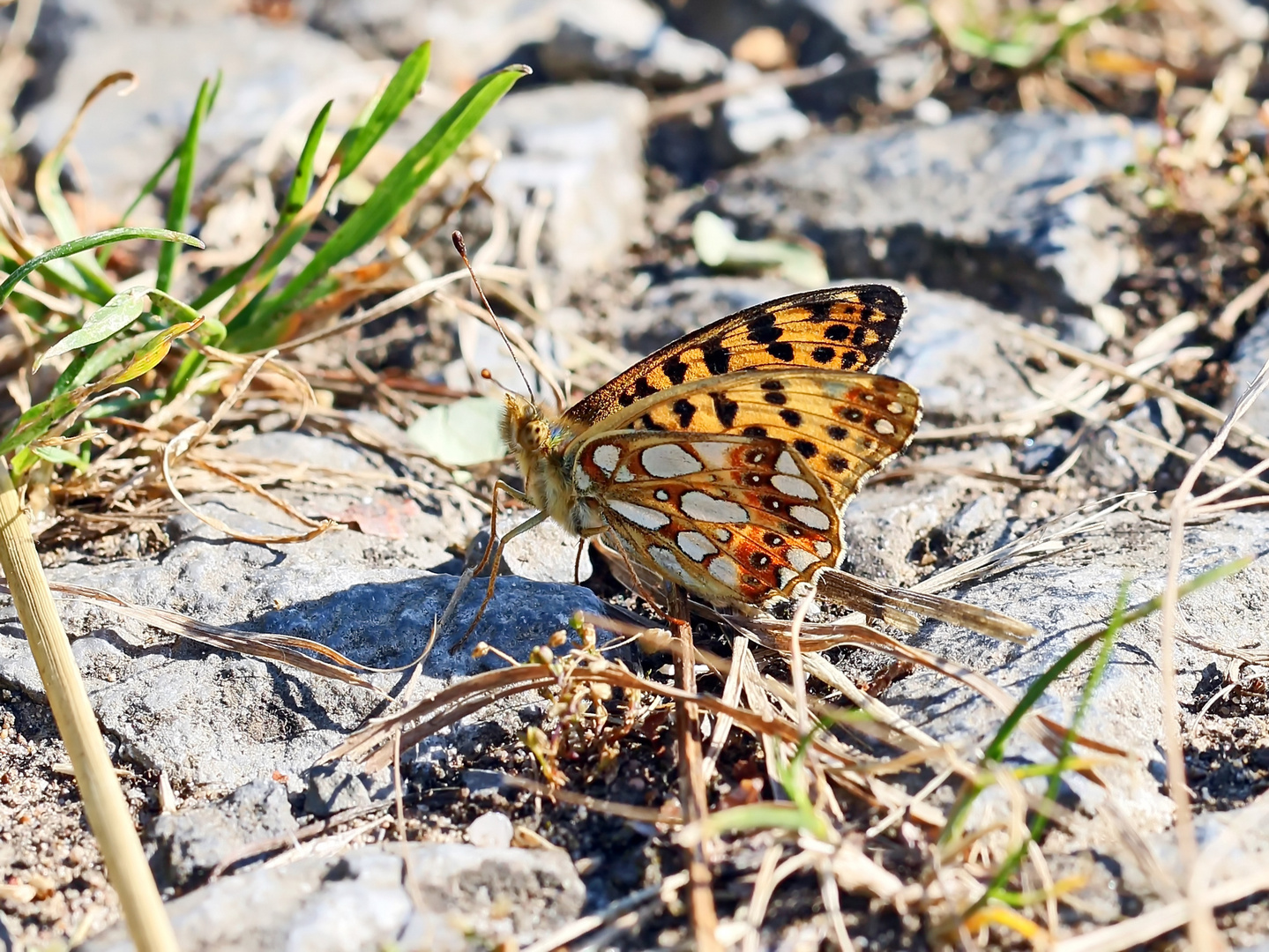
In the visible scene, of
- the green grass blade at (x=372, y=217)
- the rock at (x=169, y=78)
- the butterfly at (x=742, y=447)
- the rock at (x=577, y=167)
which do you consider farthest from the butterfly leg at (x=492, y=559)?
the rock at (x=169, y=78)

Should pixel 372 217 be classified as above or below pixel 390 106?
below

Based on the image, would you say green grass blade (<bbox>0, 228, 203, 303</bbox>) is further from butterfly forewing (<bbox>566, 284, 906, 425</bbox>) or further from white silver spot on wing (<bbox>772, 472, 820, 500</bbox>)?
white silver spot on wing (<bbox>772, 472, 820, 500</bbox>)

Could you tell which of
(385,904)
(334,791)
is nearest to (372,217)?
(334,791)

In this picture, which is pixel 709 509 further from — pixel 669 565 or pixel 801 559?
pixel 801 559

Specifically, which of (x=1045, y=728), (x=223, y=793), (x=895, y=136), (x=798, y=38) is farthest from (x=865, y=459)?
(x=798, y=38)

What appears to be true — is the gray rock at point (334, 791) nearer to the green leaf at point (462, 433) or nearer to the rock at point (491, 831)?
the rock at point (491, 831)

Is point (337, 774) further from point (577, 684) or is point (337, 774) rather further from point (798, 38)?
point (798, 38)
